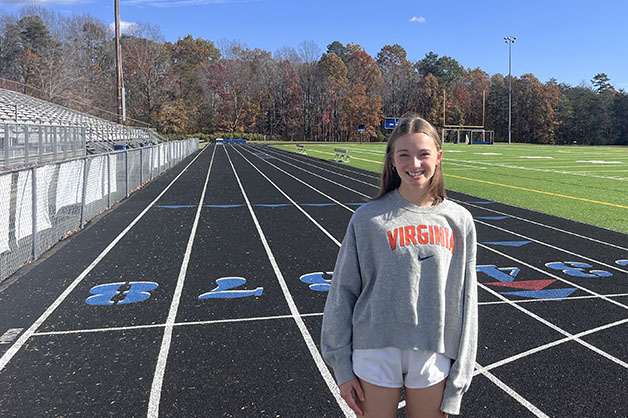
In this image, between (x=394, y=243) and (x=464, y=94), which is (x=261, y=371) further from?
(x=464, y=94)

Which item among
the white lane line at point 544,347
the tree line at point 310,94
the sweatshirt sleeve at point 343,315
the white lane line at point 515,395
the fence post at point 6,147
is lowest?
the white lane line at point 515,395

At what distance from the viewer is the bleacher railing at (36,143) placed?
14253 millimetres

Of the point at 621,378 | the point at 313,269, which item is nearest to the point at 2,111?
the point at 313,269

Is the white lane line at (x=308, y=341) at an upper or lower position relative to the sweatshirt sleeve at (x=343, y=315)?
lower

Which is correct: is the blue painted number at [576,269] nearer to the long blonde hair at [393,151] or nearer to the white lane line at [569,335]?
the white lane line at [569,335]

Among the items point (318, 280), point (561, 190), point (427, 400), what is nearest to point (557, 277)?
point (318, 280)

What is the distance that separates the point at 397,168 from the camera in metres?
2.29

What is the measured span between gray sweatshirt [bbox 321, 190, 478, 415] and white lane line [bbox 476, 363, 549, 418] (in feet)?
6.19

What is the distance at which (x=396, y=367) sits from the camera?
85.4 inches

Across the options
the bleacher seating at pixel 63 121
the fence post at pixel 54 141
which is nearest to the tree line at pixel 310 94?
the bleacher seating at pixel 63 121

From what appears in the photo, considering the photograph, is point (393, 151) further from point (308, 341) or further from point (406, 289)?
point (308, 341)

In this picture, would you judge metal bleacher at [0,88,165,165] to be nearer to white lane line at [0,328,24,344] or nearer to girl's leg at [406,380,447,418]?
white lane line at [0,328,24,344]

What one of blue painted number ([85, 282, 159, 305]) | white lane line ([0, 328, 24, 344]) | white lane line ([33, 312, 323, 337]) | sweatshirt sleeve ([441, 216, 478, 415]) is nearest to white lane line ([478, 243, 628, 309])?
white lane line ([33, 312, 323, 337])

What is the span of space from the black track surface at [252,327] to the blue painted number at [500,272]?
0.01 meters
